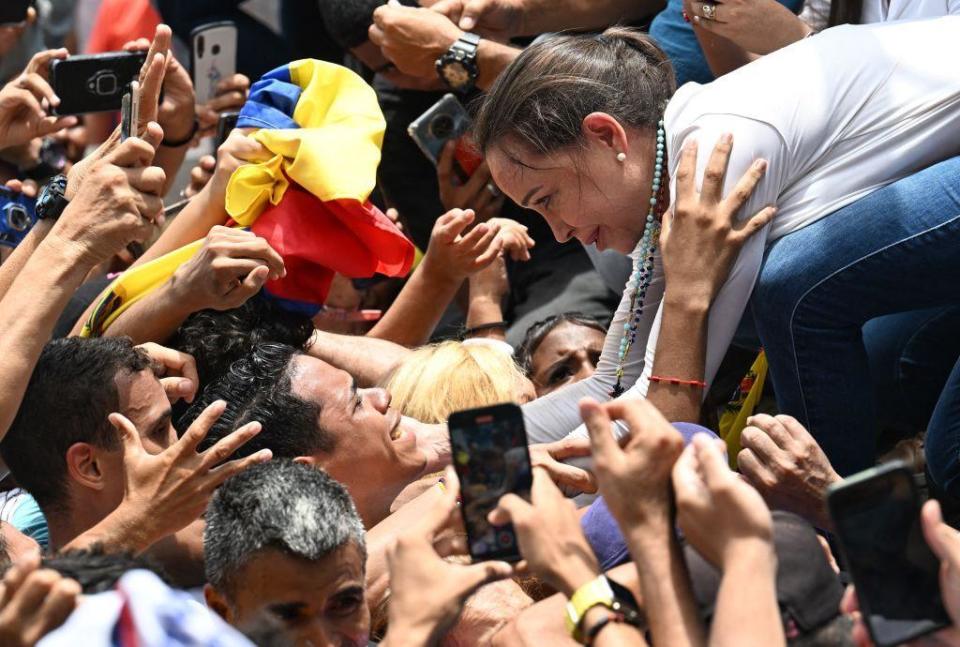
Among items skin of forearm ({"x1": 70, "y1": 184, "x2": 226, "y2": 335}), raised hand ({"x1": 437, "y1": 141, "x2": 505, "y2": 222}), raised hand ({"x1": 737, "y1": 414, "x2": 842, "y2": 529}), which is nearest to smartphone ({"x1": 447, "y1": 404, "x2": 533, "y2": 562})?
raised hand ({"x1": 737, "y1": 414, "x2": 842, "y2": 529})

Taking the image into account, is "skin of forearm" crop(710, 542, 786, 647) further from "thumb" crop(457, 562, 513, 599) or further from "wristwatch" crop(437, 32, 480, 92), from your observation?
"wristwatch" crop(437, 32, 480, 92)

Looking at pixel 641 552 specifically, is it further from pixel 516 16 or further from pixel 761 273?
pixel 516 16

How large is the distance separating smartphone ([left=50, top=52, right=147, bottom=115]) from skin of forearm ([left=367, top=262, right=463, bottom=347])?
981 millimetres

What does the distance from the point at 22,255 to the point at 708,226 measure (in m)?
1.55

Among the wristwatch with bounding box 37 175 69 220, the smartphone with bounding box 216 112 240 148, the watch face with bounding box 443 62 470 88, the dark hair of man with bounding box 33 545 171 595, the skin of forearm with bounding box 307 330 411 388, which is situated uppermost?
the dark hair of man with bounding box 33 545 171 595

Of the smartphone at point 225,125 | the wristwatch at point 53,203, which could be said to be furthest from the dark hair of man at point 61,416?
the smartphone at point 225,125

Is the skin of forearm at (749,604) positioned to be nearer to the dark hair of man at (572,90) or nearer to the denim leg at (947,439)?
the denim leg at (947,439)

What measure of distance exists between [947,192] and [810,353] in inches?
15.9

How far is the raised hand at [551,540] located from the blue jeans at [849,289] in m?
0.89

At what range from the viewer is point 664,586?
1922 mm

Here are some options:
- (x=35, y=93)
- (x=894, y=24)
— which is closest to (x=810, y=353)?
(x=894, y=24)

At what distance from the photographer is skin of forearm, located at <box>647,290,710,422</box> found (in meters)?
2.84

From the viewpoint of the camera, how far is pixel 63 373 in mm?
3174

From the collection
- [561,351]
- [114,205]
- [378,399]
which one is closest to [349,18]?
[561,351]
